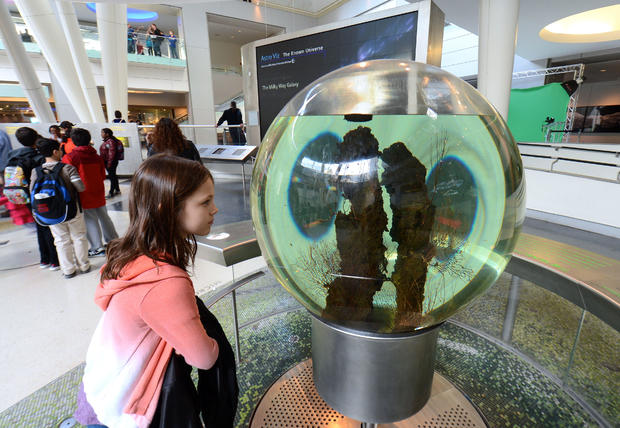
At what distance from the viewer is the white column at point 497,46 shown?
162 inches

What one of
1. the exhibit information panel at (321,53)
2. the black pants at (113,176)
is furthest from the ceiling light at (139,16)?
the exhibit information panel at (321,53)

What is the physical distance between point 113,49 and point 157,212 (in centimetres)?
1247

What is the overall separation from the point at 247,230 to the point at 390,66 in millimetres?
1168

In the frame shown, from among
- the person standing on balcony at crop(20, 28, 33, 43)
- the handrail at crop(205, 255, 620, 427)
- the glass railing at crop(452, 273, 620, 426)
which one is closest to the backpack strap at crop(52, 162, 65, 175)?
the handrail at crop(205, 255, 620, 427)

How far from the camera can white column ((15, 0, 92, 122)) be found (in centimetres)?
873

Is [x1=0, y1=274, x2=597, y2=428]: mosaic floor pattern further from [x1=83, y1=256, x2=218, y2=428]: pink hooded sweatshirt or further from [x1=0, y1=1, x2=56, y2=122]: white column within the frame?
[x1=0, y1=1, x2=56, y2=122]: white column

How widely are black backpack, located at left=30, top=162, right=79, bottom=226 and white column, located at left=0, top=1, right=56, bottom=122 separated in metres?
9.09

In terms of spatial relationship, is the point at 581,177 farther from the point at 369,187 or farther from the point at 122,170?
the point at 122,170

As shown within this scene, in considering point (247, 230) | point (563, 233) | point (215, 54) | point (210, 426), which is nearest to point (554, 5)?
point (563, 233)

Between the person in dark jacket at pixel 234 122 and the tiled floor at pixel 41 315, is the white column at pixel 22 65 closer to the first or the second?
the person in dark jacket at pixel 234 122

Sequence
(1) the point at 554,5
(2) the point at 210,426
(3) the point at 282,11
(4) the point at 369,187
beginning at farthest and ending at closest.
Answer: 1. (3) the point at 282,11
2. (1) the point at 554,5
3. (2) the point at 210,426
4. (4) the point at 369,187

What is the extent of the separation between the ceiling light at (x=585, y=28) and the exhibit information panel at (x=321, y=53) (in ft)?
25.5

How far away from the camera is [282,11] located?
14.3m

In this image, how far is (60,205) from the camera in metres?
2.82
